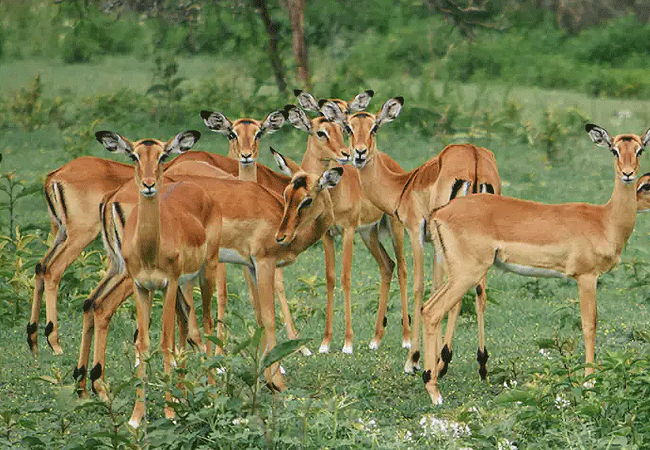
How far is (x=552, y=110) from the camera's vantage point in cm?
1583

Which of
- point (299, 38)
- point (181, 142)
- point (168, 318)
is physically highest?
point (181, 142)

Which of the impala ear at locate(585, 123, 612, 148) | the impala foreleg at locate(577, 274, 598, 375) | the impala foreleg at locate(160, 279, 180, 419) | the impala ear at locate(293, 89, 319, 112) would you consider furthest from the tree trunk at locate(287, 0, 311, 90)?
the impala foreleg at locate(160, 279, 180, 419)

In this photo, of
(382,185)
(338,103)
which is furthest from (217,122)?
(382,185)

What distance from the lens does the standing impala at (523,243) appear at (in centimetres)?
678

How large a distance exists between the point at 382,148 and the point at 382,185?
22.0 feet

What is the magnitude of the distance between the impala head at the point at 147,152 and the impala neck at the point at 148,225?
0.23ft

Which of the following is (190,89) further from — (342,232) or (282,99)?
(342,232)

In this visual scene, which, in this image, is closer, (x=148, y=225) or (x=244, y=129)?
(x=148, y=225)

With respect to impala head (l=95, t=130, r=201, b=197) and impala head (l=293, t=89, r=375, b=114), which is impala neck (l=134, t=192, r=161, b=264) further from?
impala head (l=293, t=89, r=375, b=114)

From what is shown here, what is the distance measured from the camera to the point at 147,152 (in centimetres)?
604

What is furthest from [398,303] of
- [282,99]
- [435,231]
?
[282,99]

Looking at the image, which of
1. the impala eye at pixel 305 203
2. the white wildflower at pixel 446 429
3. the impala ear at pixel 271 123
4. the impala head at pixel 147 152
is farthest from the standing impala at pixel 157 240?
the impala ear at pixel 271 123

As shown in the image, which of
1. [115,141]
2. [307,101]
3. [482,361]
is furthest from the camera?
[307,101]

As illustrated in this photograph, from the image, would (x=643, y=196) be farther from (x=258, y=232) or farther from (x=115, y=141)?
(x=115, y=141)
